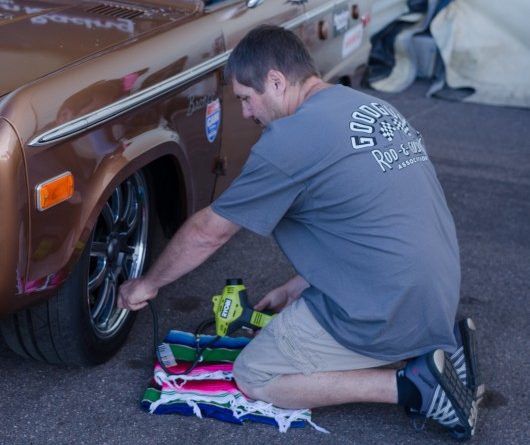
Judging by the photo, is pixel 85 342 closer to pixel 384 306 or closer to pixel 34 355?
pixel 34 355

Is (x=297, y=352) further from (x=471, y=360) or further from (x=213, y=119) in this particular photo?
(x=213, y=119)

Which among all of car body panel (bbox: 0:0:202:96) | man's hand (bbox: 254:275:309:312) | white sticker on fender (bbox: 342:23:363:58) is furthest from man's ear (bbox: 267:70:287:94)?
white sticker on fender (bbox: 342:23:363:58)

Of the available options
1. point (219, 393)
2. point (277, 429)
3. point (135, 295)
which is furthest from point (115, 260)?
point (277, 429)

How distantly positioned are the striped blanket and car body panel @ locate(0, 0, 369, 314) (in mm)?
542

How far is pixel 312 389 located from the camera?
291cm

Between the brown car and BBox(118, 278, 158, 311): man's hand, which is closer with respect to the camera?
the brown car

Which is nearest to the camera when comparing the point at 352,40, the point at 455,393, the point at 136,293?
the point at 455,393

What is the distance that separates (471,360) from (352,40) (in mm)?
2553

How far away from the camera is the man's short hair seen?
2787 millimetres

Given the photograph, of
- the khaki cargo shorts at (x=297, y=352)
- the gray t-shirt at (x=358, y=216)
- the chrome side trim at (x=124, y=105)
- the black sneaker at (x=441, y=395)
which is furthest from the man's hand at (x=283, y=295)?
the chrome side trim at (x=124, y=105)

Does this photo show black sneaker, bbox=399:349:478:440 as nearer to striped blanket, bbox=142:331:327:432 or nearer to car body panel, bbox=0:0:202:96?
striped blanket, bbox=142:331:327:432

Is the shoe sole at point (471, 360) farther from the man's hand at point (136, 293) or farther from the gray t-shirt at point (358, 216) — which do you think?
the man's hand at point (136, 293)

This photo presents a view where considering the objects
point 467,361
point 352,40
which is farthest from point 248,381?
point 352,40

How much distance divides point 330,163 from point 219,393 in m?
0.92
